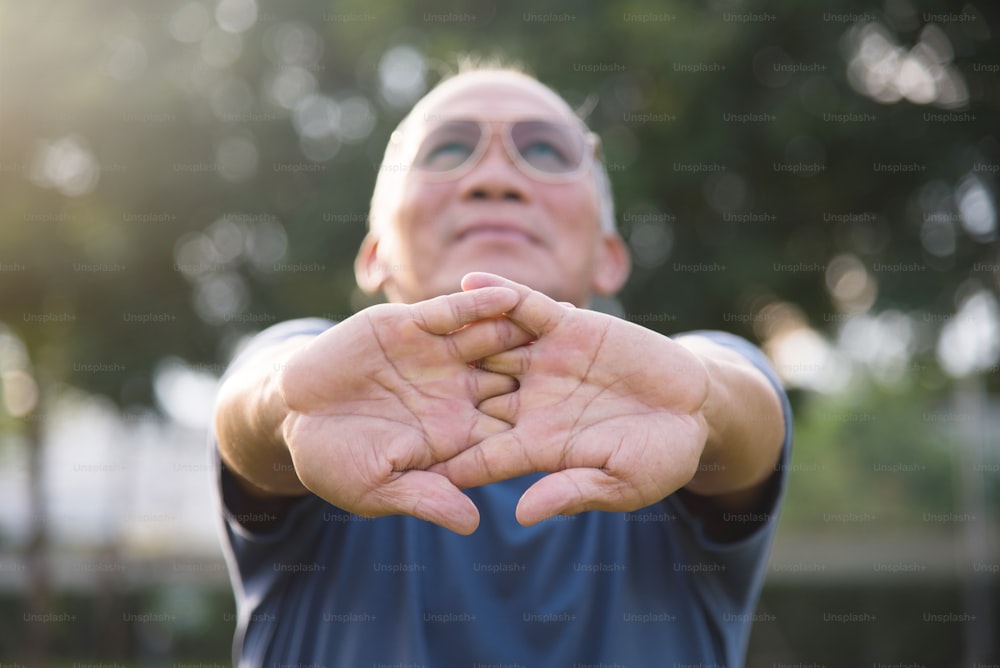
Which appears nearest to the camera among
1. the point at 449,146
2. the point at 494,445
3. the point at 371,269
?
the point at 494,445

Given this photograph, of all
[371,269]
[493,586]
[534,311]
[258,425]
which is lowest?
[493,586]

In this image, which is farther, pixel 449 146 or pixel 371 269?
pixel 371 269

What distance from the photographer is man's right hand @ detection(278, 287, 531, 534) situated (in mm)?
1498

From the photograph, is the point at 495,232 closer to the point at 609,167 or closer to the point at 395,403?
the point at 395,403

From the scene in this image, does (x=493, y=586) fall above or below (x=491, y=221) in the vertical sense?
below

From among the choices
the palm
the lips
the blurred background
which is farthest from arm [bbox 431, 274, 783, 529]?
the blurred background

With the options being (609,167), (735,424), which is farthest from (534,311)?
(609,167)

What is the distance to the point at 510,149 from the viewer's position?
2.35 m

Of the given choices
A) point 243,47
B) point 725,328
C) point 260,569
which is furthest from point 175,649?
point 260,569

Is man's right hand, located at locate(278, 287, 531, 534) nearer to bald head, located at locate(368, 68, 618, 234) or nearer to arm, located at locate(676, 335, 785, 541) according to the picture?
arm, located at locate(676, 335, 785, 541)

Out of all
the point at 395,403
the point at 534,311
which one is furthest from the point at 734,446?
the point at 395,403

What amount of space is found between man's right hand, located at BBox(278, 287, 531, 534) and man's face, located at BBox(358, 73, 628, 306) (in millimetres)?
681

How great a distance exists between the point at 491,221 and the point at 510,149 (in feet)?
0.71

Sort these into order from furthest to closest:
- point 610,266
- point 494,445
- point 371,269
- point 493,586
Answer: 1. point 610,266
2. point 371,269
3. point 493,586
4. point 494,445
